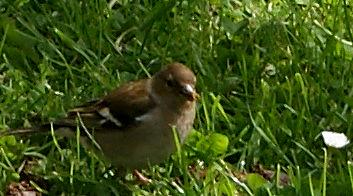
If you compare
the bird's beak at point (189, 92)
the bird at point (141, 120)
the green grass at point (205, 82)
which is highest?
the bird's beak at point (189, 92)

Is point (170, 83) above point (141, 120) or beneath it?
above

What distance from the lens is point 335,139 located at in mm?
5730

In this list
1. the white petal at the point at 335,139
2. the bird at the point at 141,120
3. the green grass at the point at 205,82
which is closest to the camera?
the bird at the point at 141,120

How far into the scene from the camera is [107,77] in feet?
20.8

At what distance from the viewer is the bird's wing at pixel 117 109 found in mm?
5551

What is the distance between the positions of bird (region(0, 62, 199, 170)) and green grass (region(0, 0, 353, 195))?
0.31 feet

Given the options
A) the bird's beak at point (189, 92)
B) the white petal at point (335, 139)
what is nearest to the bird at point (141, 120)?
the bird's beak at point (189, 92)

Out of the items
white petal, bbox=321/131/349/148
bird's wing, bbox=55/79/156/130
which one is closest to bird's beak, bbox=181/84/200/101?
bird's wing, bbox=55/79/156/130

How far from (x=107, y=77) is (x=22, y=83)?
0.42 m

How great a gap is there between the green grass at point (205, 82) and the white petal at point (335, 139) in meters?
0.05

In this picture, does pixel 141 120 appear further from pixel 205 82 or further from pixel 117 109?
pixel 205 82

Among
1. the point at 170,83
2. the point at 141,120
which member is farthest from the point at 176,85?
the point at 141,120

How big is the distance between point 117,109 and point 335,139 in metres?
1.00

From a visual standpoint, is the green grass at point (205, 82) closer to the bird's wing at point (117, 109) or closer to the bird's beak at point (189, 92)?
the bird's wing at point (117, 109)
